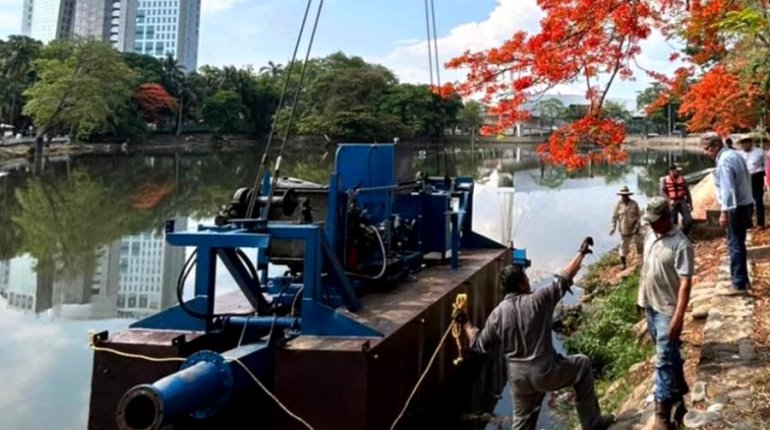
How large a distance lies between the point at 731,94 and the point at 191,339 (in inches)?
527

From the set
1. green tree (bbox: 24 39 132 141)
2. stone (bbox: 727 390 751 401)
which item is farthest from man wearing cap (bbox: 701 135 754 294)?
green tree (bbox: 24 39 132 141)

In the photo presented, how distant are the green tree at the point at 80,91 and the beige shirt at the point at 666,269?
4746cm

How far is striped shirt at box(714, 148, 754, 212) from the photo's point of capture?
580cm

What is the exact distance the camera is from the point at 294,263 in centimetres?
595

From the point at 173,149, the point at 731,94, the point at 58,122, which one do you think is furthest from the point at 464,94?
the point at 173,149

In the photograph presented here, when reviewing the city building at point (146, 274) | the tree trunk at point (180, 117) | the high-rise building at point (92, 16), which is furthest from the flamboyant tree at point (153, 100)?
the high-rise building at point (92, 16)

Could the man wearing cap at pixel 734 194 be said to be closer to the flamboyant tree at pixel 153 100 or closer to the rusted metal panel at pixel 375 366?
the rusted metal panel at pixel 375 366

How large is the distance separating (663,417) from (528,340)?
2.96 feet

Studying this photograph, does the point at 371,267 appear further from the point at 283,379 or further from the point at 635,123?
the point at 635,123

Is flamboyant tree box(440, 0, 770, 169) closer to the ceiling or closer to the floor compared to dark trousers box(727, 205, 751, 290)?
closer to the ceiling

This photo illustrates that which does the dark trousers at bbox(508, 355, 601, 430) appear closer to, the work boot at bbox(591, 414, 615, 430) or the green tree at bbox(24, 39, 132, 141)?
the work boot at bbox(591, 414, 615, 430)

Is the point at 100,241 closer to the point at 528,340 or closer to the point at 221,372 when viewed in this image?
the point at 221,372

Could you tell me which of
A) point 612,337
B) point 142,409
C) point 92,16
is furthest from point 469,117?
point 142,409

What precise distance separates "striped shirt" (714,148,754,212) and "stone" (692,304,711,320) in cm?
104
